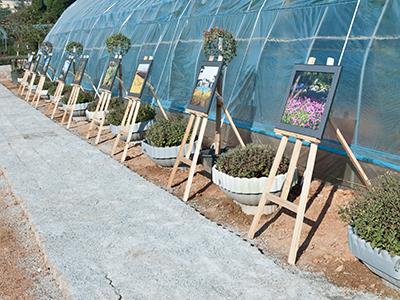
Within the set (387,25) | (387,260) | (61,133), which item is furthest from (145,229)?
(61,133)

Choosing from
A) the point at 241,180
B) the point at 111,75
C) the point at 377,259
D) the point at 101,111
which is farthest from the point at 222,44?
the point at 101,111

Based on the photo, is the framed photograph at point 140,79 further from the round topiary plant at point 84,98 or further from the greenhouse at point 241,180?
the round topiary plant at point 84,98

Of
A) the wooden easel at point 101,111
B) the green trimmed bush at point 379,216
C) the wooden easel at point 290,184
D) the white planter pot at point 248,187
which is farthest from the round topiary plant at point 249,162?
the wooden easel at point 101,111

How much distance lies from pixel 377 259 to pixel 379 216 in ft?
1.11

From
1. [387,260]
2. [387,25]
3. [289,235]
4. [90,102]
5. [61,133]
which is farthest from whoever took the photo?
[90,102]

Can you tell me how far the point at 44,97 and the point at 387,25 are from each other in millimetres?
15012

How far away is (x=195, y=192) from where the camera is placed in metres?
6.83

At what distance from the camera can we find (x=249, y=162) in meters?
5.77

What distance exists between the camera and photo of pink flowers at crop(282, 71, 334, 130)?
4.77 m

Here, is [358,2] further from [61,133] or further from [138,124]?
[61,133]

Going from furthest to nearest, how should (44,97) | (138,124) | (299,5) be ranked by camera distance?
1. (44,97)
2. (138,124)
3. (299,5)

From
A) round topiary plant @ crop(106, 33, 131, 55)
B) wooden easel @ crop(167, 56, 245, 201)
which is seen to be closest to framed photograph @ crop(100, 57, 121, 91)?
round topiary plant @ crop(106, 33, 131, 55)

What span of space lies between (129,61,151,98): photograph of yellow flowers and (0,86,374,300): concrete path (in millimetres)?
1413

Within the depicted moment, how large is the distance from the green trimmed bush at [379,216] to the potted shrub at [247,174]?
1373mm
